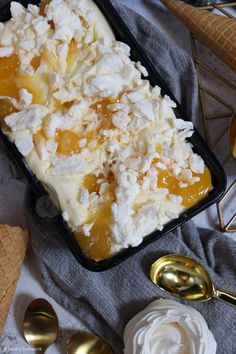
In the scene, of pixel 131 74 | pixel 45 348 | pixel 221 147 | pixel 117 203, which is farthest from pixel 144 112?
pixel 45 348

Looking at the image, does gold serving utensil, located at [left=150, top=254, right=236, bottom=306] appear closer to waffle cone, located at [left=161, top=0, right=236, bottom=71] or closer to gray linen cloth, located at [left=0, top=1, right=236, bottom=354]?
gray linen cloth, located at [left=0, top=1, right=236, bottom=354]

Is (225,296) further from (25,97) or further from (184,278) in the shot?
(25,97)

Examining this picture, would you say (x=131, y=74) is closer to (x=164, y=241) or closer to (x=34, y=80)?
(x=34, y=80)

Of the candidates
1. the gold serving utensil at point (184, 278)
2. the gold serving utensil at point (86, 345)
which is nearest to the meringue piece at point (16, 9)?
the gold serving utensil at point (184, 278)

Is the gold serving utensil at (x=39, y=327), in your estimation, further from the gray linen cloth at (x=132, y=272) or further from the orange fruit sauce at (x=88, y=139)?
the orange fruit sauce at (x=88, y=139)

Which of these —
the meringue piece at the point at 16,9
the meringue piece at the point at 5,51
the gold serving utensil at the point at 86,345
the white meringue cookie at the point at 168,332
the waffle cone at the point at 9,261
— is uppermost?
the meringue piece at the point at 16,9
